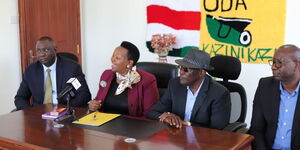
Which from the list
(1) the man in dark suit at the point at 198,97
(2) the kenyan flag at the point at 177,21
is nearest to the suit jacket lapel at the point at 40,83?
(1) the man in dark suit at the point at 198,97

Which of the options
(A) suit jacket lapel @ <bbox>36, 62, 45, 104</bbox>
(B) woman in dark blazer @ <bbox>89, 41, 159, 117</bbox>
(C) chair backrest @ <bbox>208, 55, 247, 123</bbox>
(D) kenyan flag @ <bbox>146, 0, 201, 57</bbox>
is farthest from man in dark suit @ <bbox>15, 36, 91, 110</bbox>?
(D) kenyan flag @ <bbox>146, 0, 201, 57</bbox>

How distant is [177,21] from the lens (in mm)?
4691

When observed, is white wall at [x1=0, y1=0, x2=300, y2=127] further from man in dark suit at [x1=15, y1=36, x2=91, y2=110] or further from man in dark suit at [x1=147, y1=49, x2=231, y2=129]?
man in dark suit at [x1=147, y1=49, x2=231, y2=129]

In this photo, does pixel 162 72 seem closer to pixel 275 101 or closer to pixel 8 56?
pixel 275 101

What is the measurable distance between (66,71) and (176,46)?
190 centimetres

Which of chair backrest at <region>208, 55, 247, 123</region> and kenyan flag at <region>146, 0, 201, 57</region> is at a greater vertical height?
kenyan flag at <region>146, 0, 201, 57</region>

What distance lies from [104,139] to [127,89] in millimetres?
938

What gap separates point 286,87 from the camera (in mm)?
2354

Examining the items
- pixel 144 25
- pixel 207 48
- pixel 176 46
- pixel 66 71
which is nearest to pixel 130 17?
pixel 144 25

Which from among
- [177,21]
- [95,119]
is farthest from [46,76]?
[177,21]

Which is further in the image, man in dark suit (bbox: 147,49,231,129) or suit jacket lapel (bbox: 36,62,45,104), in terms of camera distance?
suit jacket lapel (bbox: 36,62,45,104)

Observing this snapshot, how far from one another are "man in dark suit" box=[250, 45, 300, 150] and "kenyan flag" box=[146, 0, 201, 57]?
85.5 inches

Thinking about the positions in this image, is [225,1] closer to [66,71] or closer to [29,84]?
[66,71]

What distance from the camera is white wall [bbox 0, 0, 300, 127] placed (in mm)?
4180
